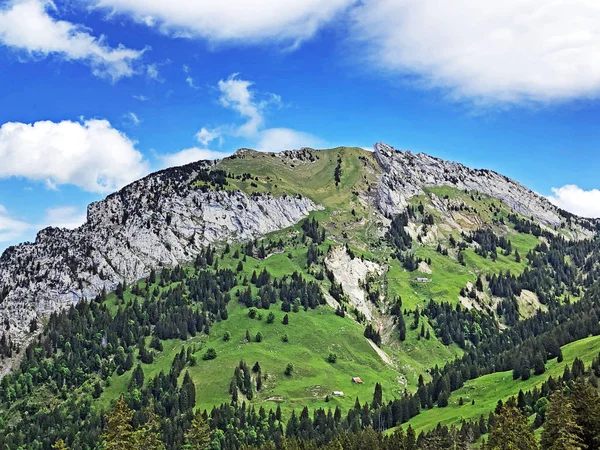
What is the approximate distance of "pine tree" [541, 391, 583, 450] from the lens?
8119 cm

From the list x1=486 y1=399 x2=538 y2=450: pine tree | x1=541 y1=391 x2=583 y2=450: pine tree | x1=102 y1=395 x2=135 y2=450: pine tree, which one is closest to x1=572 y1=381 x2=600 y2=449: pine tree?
x1=541 y1=391 x2=583 y2=450: pine tree

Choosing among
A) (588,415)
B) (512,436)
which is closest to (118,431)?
(512,436)

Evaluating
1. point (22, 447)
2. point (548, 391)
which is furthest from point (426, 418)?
point (22, 447)

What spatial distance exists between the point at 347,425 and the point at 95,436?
8894 cm

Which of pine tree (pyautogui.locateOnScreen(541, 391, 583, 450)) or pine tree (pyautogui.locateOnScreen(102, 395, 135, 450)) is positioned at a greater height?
pine tree (pyautogui.locateOnScreen(102, 395, 135, 450))

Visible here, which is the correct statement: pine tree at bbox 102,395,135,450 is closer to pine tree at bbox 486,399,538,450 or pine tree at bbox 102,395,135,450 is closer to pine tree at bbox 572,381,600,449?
pine tree at bbox 486,399,538,450

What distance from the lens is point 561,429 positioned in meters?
83.6

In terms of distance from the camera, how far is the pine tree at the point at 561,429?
81.2m

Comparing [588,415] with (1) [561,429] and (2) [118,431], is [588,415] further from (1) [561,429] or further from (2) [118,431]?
(2) [118,431]

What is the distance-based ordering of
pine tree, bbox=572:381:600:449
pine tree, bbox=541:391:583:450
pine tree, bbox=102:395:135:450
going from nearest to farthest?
1. pine tree, bbox=102:395:135:450
2. pine tree, bbox=541:391:583:450
3. pine tree, bbox=572:381:600:449

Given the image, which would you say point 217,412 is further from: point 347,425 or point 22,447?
point 22,447

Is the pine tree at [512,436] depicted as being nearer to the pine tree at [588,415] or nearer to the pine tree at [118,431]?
the pine tree at [588,415]

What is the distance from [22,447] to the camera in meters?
199

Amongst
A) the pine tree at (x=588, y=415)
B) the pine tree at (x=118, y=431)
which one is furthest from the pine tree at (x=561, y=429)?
the pine tree at (x=118, y=431)
